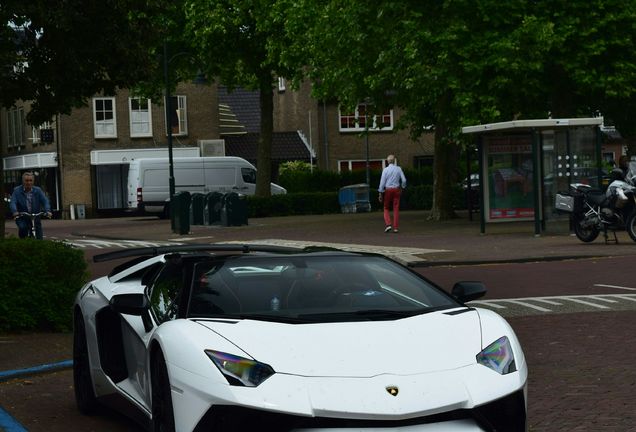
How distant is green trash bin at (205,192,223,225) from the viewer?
139ft

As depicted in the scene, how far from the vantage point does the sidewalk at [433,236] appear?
23.6m

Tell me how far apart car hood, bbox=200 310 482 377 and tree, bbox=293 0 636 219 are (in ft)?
84.9

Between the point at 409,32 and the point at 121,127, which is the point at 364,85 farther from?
the point at 121,127

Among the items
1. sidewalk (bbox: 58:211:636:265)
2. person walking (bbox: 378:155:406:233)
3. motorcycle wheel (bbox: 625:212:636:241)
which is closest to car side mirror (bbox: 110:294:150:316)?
sidewalk (bbox: 58:211:636:265)

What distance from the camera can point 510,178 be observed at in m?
31.2

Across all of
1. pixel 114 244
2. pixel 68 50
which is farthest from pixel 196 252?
pixel 114 244

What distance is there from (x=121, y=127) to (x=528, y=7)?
36120 millimetres

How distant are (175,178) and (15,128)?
20335mm

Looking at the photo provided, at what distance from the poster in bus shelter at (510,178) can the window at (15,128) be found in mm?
42950

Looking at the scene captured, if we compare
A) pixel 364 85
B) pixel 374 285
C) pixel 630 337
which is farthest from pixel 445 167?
pixel 374 285

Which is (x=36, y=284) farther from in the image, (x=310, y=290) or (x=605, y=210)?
(x=605, y=210)

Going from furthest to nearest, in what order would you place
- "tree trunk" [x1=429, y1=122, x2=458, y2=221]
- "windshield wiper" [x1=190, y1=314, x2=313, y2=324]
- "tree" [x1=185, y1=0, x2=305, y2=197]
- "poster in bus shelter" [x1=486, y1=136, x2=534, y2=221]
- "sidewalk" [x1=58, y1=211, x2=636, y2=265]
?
"tree" [x1=185, y1=0, x2=305, y2=197] < "tree trunk" [x1=429, y1=122, x2=458, y2=221] < "poster in bus shelter" [x1=486, y1=136, x2=534, y2=221] < "sidewalk" [x1=58, y1=211, x2=636, y2=265] < "windshield wiper" [x1=190, y1=314, x2=313, y2=324]

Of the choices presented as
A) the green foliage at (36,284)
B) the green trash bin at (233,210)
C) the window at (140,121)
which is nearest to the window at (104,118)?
the window at (140,121)

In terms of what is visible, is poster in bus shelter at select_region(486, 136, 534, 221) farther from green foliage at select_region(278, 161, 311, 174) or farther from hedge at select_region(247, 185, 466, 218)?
green foliage at select_region(278, 161, 311, 174)
